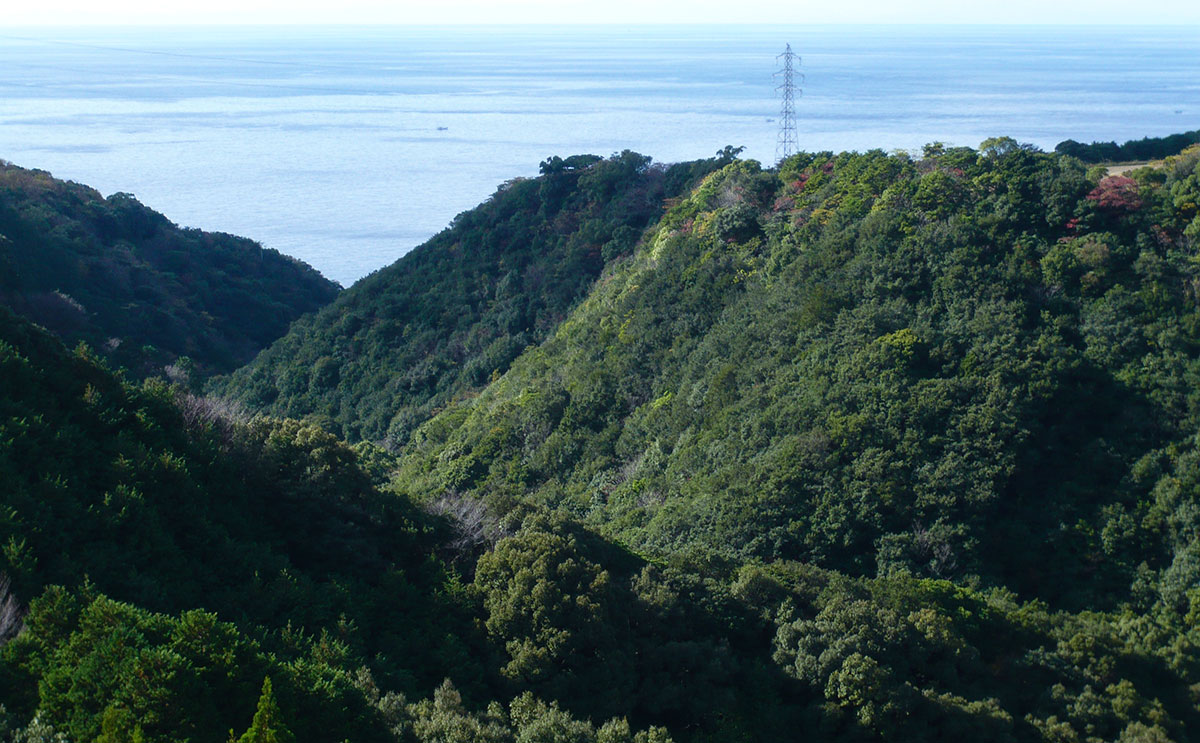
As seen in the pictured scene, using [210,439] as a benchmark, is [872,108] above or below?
above

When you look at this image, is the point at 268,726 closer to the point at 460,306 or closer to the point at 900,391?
the point at 900,391

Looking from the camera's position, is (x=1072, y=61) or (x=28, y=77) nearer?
(x=28, y=77)

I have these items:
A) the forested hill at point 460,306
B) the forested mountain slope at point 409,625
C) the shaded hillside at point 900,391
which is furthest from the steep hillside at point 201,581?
the forested hill at point 460,306

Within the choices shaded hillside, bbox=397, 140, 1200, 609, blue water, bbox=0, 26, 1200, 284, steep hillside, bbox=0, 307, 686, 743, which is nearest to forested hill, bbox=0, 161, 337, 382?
Result: blue water, bbox=0, 26, 1200, 284

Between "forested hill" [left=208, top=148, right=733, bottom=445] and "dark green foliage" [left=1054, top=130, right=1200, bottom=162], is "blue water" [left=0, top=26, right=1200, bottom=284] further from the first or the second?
"dark green foliage" [left=1054, top=130, right=1200, bottom=162]

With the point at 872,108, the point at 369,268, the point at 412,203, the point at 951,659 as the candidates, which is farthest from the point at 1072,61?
the point at 951,659

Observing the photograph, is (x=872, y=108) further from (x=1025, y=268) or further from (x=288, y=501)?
(x=288, y=501)

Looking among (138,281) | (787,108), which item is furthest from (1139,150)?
(138,281)
